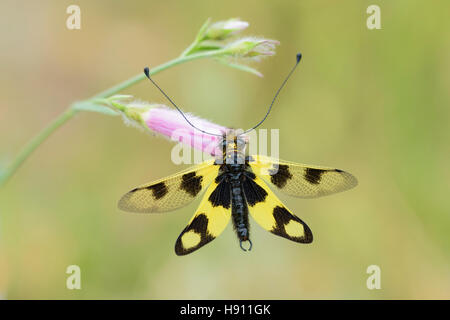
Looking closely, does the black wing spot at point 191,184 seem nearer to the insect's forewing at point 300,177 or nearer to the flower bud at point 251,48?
the insect's forewing at point 300,177

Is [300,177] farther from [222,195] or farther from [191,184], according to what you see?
[191,184]

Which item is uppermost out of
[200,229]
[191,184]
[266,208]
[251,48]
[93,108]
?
[251,48]

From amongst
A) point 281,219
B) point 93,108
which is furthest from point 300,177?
point 93,108

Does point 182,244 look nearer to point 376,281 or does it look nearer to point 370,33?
point 376,281

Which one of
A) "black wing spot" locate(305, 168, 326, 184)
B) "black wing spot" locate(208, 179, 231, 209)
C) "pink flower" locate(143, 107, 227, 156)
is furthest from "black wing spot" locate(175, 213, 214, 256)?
"black wing spot" locate(305, 168, 326, 184)

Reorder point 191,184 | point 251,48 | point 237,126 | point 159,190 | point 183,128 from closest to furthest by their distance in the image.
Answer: point 159,190
point 191,184
point 183,128
point 251,48
point 237,126

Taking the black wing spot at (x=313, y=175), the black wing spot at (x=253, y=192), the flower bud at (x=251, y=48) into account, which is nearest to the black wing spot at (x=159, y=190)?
the black wing spot at (x=253, y=192)
